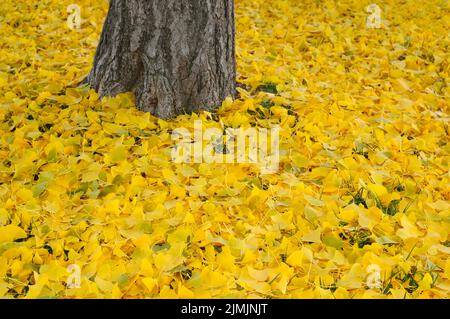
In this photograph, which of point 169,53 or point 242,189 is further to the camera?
point 169,53

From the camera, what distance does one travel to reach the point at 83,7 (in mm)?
5609

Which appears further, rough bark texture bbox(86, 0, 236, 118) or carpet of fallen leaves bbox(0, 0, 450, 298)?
rough bark texture bbox(86, 0, 236, 118)

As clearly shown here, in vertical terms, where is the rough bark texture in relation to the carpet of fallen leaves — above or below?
above

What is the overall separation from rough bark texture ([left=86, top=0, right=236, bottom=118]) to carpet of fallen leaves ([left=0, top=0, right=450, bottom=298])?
128 millimetres

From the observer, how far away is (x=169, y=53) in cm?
328

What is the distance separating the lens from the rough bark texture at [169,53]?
3273 millimetres

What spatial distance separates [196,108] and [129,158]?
2.13 ft

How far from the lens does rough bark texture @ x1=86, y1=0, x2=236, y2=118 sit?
129 inches

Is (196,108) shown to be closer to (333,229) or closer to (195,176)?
(195,176)

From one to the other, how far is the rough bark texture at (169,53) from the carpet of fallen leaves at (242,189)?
0.13m

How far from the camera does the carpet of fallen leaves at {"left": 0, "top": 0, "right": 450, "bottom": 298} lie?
6.89 feet

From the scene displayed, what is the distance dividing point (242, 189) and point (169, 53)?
1.10m

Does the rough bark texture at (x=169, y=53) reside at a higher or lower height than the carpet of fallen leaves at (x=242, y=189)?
higher
